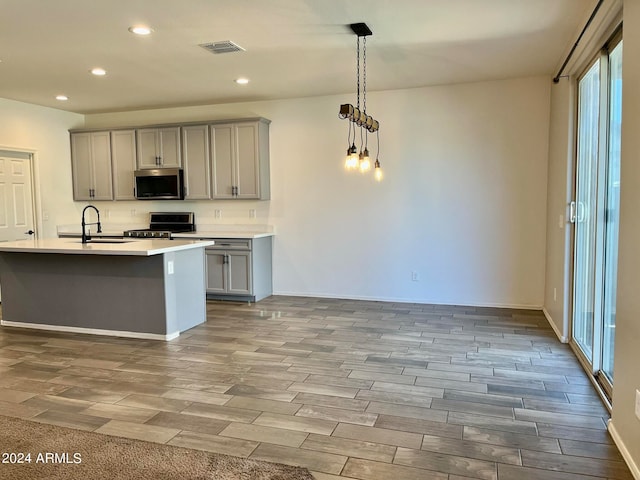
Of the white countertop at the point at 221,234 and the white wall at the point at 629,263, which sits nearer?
the white wall at the point at 629,263

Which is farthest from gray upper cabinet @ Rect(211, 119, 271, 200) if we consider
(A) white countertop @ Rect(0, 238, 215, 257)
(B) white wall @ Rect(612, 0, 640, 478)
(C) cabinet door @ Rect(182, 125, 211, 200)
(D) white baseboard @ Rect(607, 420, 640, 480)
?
(D) white baseboard @ Rect(607, 420, 640, 480)

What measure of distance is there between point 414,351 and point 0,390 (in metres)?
3.07

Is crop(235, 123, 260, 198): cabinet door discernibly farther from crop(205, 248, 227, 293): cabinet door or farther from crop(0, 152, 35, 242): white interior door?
crop(0, 152, 35, 242): white interior door

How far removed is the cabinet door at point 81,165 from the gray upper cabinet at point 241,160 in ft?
6.64

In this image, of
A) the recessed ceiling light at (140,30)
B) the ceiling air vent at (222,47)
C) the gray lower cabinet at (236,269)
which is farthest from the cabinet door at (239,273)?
the recessed ceiling light at (140,30)

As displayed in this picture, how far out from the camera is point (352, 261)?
20.1 ft

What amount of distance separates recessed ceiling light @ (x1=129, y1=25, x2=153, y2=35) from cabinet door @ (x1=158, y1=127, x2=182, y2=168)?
2.77 m

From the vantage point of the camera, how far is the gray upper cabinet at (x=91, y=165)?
22.4 ft

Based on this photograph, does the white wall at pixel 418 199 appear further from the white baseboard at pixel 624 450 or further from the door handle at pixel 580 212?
the white baseboard at pixel 624 450

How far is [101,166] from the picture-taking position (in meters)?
6.85

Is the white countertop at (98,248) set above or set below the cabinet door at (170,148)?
below

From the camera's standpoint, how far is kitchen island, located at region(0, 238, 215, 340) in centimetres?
439

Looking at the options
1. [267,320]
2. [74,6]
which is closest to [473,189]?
[267,320]

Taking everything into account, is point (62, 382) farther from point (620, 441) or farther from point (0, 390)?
point (620, 441)
